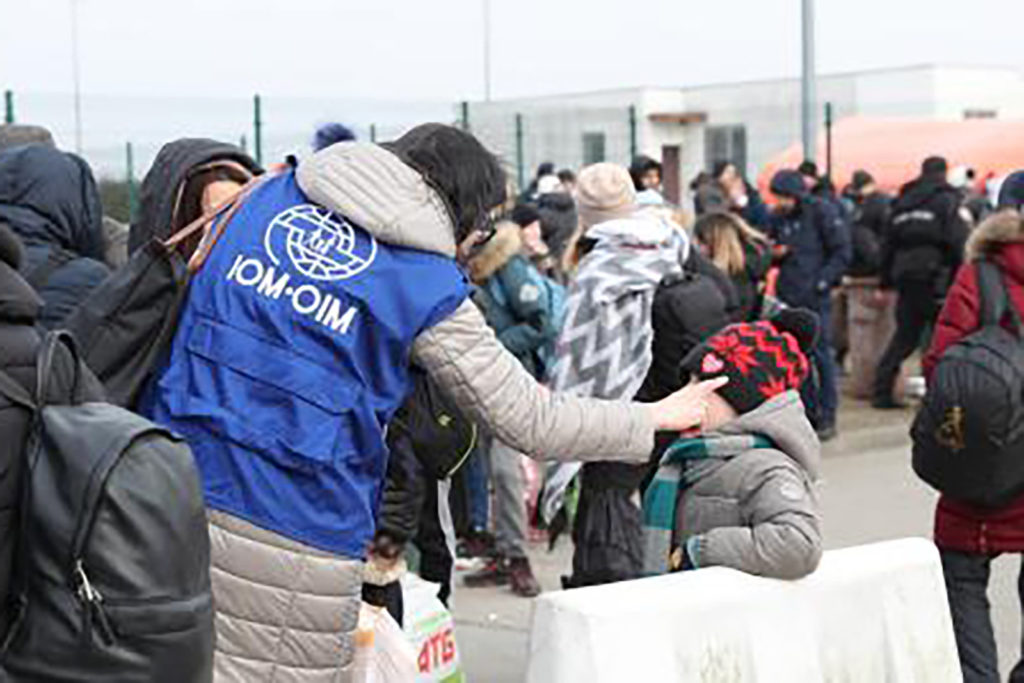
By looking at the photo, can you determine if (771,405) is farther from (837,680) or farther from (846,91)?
(846,91)

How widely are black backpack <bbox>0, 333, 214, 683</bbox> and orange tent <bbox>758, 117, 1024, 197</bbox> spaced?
916 inches

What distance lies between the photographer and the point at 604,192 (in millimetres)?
6895

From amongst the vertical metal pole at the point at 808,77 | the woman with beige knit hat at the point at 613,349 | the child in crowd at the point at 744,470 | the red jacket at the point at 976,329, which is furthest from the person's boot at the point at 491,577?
the vertical metal pole at the point at 808,77

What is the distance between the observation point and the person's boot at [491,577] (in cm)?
829

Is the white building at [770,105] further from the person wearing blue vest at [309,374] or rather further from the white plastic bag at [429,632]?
the person wearing blue vest at [309,374]

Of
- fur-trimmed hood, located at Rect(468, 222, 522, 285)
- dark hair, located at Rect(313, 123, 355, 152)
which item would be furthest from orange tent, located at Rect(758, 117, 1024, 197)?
dark hair, located at Rect(313, 123, 355, 152)

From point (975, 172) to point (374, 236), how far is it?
79.4ft

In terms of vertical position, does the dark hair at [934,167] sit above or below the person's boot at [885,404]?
above

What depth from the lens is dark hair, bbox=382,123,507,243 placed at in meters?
3.61

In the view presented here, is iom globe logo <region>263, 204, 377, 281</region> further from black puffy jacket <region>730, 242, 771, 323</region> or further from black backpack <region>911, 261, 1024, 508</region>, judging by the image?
black puffy jacket <region>730, 242, 771, 323</region>

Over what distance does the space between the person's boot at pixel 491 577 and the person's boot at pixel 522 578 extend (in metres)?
0.08

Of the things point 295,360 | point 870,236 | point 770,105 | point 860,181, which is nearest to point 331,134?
point 295,360

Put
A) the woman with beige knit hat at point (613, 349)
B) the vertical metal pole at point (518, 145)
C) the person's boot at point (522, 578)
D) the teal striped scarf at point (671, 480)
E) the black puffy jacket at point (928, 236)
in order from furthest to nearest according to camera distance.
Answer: the vertical metal pole at point (518, 145), the black puffy jacket at point (928, 236), the person's boot at point (522, 578), the woman with beige knit hat at point (613, 349), the teal striped scarf at point (671, 480)

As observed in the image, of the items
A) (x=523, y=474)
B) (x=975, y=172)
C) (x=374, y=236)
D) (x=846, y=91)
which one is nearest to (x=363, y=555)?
(x=374, y=236)
